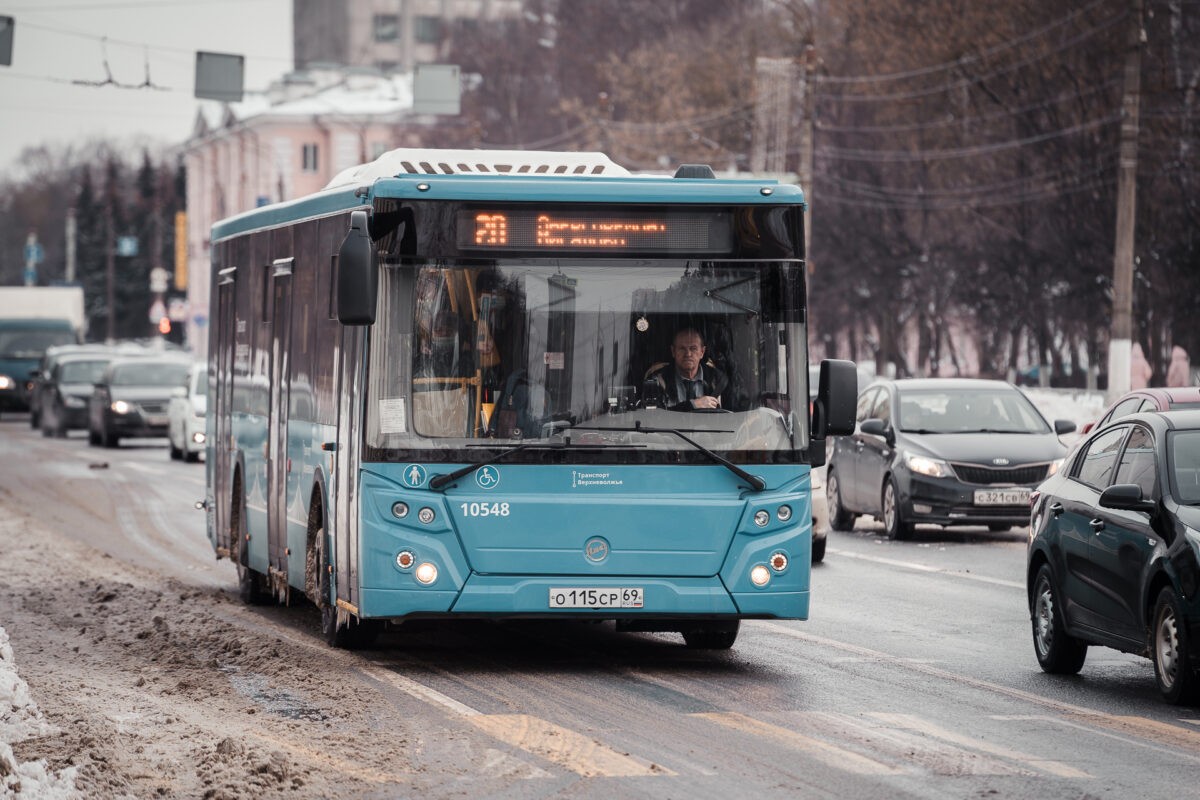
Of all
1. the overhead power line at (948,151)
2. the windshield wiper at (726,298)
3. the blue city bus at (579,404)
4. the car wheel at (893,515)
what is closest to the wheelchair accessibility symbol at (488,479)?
the blue city bus at (579,404)

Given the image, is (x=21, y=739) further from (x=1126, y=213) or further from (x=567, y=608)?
(x=1126, y=213)

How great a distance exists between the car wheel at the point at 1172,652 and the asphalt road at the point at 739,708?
3.7 inches

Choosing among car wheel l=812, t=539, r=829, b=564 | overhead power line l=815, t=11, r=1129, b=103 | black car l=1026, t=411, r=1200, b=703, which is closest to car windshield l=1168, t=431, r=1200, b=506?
black car l=1026, t=411, r=1200, b=703

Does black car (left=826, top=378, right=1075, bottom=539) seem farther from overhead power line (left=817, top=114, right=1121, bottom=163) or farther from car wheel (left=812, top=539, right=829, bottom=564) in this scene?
overhead power line (left=817, top=114, right=1121, bottom=163)

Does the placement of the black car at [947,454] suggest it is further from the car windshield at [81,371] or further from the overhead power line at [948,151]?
the overhead power line at [948,151]

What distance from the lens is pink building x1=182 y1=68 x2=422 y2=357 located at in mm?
115938

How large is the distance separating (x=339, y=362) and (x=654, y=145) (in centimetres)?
6120

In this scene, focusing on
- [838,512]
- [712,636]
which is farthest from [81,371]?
[712,636]

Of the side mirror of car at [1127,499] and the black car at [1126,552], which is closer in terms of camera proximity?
the black car at [1126,552]

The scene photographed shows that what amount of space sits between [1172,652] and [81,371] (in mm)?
42142

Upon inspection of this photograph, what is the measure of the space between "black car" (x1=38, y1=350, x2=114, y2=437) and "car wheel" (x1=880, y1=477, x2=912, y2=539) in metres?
28.9

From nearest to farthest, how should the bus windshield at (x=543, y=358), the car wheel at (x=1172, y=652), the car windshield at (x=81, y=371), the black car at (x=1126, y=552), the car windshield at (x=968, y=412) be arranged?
the car wheel at (x=1172, y=652) < the black car at (x=1126, y=552) < the bus windshield at (x=543, y=358) < the car windshield at (x=968, y=412) < the car windshield at (x=81, y=371)

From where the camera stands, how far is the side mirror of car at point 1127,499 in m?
11.3

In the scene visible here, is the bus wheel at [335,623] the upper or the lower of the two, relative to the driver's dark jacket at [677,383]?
lower
